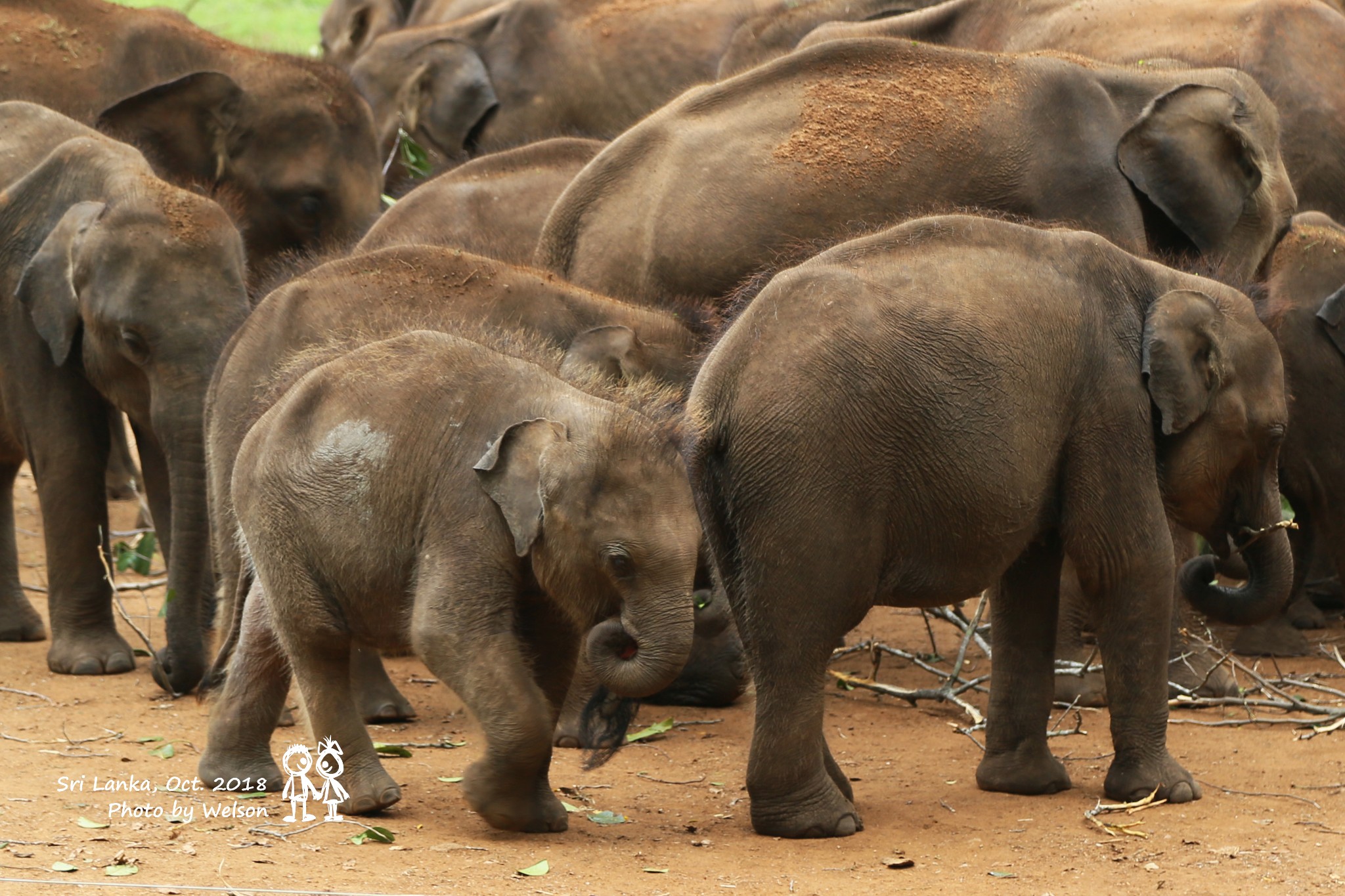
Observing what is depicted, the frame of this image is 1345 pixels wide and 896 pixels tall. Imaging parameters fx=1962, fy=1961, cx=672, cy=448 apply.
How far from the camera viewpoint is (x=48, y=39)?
8461mm

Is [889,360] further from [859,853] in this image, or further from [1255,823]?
[1255,823]

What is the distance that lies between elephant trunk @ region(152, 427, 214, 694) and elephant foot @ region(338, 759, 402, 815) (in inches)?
62.6

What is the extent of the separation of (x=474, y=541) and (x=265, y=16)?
60.9 ft

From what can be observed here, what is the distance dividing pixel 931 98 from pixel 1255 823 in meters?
Answer: 2.63

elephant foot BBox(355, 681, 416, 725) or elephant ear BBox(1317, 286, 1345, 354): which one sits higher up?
elephant ear BBox(1317, 286, 1345, 354)

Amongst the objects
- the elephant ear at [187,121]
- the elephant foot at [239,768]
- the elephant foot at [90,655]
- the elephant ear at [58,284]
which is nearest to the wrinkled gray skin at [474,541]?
the elephant foot at [239,768]

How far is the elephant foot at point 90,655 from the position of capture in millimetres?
6312

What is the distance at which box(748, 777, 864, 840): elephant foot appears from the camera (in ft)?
14.6

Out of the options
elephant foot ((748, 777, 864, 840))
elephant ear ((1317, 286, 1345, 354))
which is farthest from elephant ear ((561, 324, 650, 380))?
elephant ear ((1317, 286, 1345, 354))

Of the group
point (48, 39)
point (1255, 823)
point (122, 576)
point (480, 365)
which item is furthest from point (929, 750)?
point (48, 39)

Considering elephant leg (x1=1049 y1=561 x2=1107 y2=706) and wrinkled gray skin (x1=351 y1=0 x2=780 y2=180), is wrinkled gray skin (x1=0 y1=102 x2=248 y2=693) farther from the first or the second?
wrinkled gray skin (x1=351 y1=0 x2=780 y2=180)

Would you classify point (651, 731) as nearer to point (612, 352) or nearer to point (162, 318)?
point (612, 352)

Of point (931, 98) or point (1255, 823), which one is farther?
point (931, 98)

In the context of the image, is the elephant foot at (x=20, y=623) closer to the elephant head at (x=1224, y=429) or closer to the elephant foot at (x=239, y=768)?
the elephant foot at (x=239, y=768)
